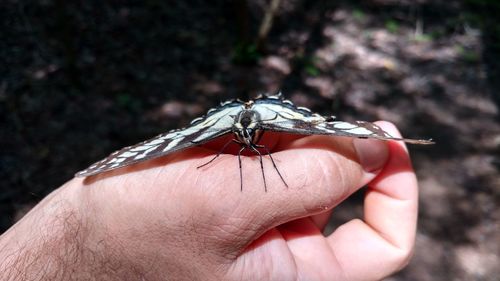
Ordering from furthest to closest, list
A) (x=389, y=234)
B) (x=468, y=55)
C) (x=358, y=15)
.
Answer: (x=358, y=15), (x=468, y=55), (x=389, y=234)

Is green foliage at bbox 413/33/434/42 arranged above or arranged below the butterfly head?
below

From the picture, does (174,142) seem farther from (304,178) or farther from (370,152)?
(370,152)

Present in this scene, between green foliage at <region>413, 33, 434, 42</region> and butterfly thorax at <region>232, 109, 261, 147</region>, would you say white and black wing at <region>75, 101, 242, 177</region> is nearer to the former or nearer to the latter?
butterfly thorax at <region>232, 109, 261, 147</region>

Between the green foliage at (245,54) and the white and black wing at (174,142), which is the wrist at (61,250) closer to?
the white and black wing at (174,142)

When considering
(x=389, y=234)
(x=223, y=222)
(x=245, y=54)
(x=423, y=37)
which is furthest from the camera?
(x=423, y=37)

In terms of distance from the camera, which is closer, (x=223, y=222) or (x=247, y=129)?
(x=223, y=222)

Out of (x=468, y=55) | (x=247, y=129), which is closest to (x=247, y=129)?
(x=247, y=129)

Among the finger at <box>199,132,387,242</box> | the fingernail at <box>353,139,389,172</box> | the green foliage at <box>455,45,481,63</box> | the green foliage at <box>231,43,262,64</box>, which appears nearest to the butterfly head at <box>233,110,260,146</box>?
the finger at <box>199,132,387,242</box>
